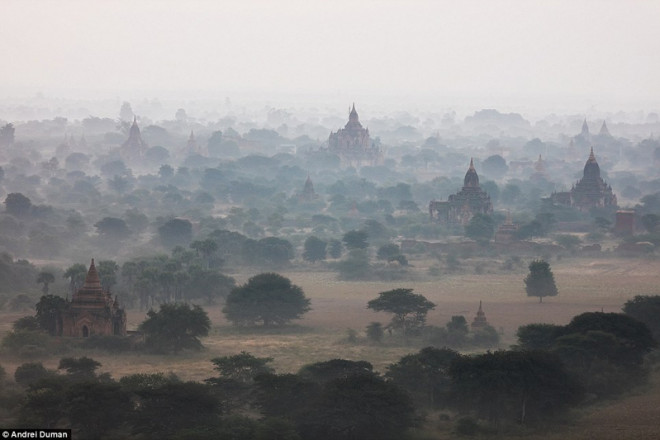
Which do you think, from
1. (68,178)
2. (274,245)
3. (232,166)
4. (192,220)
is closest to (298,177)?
(232,166)

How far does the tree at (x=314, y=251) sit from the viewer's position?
92.8 meters

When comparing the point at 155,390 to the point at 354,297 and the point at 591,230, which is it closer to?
the point at 354,297

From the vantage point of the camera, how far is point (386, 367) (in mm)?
50125

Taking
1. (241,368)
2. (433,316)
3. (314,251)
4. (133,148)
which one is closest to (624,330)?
(241,368)

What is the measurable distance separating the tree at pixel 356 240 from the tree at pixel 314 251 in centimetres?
303

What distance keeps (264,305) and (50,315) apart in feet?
40.0

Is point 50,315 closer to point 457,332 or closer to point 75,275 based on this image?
point 75,275

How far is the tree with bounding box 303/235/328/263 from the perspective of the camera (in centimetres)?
9281

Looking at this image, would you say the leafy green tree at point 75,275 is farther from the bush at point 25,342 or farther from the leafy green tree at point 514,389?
the leafy green tree at point 514,389

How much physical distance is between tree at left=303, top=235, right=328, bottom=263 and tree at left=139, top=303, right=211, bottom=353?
1348 inches

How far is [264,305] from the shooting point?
65562mm

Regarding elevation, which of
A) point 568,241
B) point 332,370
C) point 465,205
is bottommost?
point 332,370

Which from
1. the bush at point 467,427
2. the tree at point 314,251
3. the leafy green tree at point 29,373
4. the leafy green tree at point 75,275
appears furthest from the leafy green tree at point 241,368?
the tree at point 314,251

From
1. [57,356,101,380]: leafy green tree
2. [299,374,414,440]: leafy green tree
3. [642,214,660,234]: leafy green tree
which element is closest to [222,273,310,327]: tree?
[57,356,101,380]: leafy green tree
